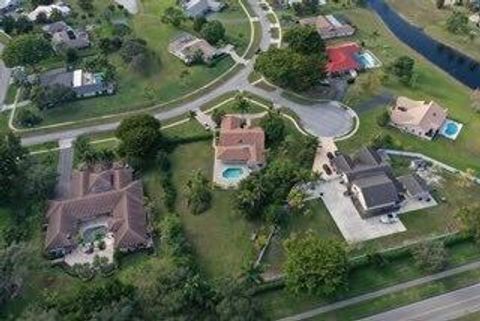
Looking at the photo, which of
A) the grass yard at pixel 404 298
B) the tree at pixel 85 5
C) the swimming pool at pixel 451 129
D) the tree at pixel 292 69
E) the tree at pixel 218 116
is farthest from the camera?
the tree at pixel 85 5

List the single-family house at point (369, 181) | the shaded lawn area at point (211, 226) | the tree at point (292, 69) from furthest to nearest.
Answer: the tree at point (292, 69)
the single-family house at point (369, 181)
the shaded lawn area at point (211, 226)

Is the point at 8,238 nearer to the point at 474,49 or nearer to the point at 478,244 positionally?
the point at 478,244

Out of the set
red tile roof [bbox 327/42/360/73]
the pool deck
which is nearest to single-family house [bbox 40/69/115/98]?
the pool deck

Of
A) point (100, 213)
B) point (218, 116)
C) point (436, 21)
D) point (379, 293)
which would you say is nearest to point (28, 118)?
point (100, 213)

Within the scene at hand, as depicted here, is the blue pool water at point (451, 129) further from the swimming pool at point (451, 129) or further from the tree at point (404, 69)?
the tree at point (404, 69)

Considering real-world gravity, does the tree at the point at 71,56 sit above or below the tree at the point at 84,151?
above

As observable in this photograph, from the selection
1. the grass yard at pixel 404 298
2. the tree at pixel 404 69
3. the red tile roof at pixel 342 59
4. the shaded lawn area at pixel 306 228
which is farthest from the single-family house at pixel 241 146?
the tree at pixel 404 69

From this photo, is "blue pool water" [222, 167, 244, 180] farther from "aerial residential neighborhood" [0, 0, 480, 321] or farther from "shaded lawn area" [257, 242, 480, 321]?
"shaded lawn area" [257, 242, 480, 321]

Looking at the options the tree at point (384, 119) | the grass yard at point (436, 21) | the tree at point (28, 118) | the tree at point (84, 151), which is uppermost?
the grass yard at point (436, 21)
